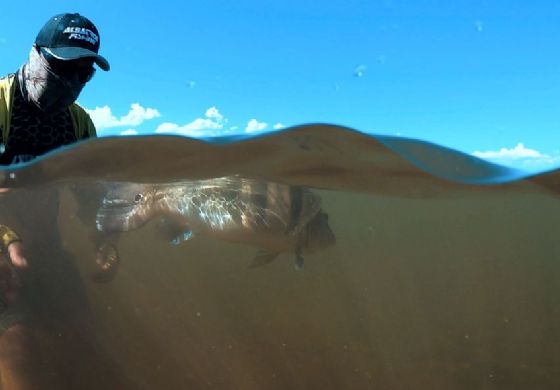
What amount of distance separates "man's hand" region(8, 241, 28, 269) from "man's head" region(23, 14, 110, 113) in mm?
1751

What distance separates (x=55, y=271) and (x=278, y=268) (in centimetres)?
285

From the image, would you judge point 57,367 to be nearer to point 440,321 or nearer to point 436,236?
point 440,321

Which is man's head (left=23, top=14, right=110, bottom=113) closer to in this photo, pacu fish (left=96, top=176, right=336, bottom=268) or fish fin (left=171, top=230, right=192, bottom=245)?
pacu fish (left=96, top=176, right=336, bottom=268)

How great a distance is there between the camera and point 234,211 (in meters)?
5.42

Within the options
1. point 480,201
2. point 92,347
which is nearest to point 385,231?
point 480,201

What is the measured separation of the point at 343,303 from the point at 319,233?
3.43 ft

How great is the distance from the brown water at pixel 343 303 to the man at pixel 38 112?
0.28 m

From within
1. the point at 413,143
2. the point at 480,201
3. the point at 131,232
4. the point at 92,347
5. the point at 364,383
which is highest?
the point at 413,143

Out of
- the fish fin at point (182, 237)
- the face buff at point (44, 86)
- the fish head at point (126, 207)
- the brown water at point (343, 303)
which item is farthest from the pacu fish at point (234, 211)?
the face buff at point (44, 86)

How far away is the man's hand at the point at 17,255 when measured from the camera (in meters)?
4.59

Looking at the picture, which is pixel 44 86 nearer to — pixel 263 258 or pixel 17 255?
pixel 17 255

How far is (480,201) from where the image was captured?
6445 mm

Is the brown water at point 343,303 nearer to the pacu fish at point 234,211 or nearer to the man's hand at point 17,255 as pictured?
the man's hand at point 17,255

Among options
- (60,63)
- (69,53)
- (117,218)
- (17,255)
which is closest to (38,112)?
(60,63)
